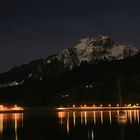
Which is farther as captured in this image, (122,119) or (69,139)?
(122,119)

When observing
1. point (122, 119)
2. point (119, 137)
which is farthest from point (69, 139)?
point (122, 119)

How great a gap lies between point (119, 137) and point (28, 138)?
2200 cm

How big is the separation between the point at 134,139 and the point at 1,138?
32871 mm

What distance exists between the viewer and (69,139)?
107m

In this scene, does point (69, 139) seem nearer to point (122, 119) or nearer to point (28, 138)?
point (28, 138)

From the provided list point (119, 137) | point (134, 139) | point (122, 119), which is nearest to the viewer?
point (134, 139)

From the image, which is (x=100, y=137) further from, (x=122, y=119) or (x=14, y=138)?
(x=122, y=119)

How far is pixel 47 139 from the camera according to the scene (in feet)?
360

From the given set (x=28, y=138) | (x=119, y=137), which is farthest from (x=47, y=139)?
(x=119, y=137)

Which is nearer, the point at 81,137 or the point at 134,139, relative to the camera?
the point at 134,139

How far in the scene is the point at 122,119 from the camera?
7136 inches

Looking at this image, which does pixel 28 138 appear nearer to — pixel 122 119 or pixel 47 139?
pixel 47 139

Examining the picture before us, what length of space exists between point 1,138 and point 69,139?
17.9 metres

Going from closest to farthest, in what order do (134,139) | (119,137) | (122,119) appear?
(134,139)
(119,137)
(122,119)
